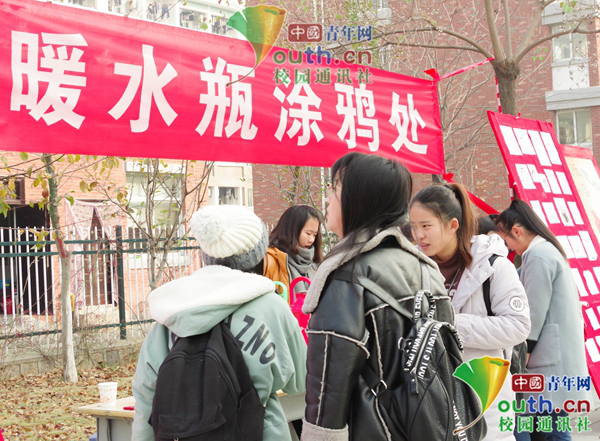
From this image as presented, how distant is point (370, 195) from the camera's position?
6.38 ft

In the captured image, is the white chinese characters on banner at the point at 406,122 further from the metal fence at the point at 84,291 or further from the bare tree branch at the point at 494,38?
the metal fence at the point at 84,291

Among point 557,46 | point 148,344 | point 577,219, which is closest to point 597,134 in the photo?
point 557,46

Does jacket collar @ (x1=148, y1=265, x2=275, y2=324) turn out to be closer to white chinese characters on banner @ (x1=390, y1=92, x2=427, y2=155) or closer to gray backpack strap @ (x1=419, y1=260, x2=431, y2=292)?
gray backpack strap @ (x1=419, y1=260, x2=431, y2=292)

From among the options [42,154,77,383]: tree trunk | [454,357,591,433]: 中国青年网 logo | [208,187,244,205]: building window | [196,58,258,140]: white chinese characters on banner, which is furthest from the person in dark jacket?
[208,187,244,205]: building window

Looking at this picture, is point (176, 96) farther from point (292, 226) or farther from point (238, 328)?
point (238, 328)

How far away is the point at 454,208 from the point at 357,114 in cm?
221

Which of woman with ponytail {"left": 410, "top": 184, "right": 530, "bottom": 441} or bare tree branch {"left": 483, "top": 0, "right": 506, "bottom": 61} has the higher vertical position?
bare tree branch {"left": 483, "top": 0, "right": 506, "bottom": 61}

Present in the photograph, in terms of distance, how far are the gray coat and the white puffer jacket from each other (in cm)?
79

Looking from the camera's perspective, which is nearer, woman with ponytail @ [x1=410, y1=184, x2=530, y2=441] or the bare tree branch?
woman with ponytail @ [x1=410, y1=184, x2=530, y2=441]

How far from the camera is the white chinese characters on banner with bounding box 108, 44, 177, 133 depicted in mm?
3770

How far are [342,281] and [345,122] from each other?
319 centimetres

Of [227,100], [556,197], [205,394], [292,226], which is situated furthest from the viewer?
[556,197]

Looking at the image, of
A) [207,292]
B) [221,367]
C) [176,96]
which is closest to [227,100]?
[176,96]

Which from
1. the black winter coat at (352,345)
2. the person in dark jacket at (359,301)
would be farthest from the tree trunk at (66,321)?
the black winter coat at (352,345)
